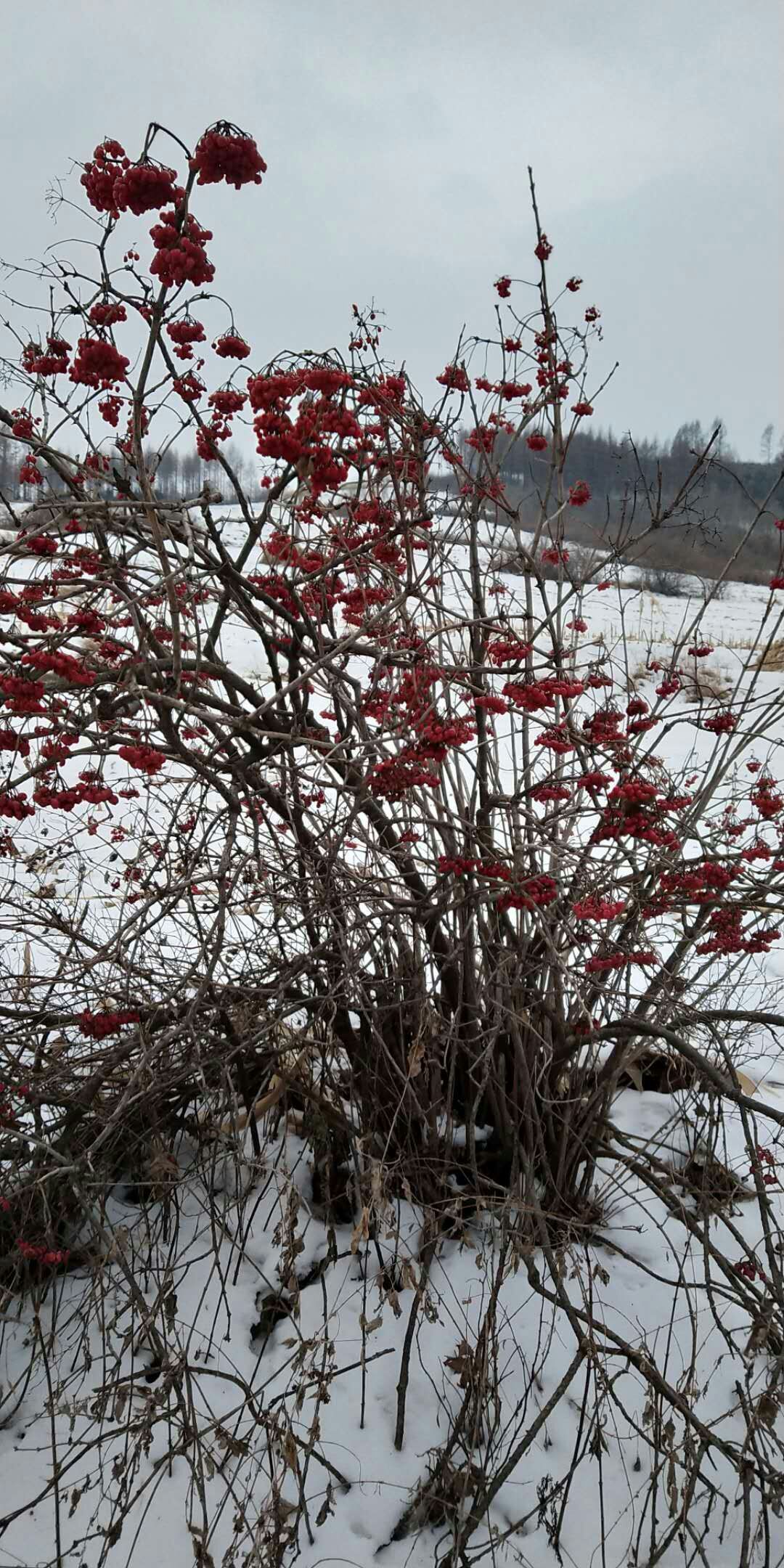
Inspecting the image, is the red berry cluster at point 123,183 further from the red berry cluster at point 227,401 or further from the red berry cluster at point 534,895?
the red berry cluster at point 534,895

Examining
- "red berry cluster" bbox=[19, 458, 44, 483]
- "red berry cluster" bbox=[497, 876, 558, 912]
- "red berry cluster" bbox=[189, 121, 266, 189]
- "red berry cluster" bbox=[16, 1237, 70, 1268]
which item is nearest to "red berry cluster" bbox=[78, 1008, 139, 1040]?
"red berry cluster" bbox=[16, 1237, 70, 1268]

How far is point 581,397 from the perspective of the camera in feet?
A: 10.3

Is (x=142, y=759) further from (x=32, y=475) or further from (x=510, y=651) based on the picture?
(x=32, y=475)

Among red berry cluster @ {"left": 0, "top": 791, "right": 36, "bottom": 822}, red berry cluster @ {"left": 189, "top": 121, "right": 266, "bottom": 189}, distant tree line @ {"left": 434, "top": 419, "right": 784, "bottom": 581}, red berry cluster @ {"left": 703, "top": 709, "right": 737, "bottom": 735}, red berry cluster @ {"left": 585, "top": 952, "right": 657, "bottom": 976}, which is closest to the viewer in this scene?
red berry cluster @ {"left": 189, "top": 121, "right": 266, "bottom": 189}

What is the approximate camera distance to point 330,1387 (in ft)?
8.07

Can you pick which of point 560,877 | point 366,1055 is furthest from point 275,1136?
point 560,877

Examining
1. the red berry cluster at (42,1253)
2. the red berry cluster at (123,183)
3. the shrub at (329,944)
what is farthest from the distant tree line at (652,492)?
the red berry cluster at (42,1253)

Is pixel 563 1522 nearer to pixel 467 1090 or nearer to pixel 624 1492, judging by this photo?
pixel 624 1492

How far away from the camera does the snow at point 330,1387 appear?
211cm

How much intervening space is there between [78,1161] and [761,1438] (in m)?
1.75

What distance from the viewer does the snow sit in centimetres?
211

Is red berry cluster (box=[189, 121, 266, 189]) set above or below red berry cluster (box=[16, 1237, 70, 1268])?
above

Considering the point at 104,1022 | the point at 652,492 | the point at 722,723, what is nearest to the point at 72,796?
the point at 104,1022

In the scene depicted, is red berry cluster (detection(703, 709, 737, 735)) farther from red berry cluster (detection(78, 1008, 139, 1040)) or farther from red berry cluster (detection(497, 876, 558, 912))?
red berry cluster (detection(78, 1008, 139, 1040))
